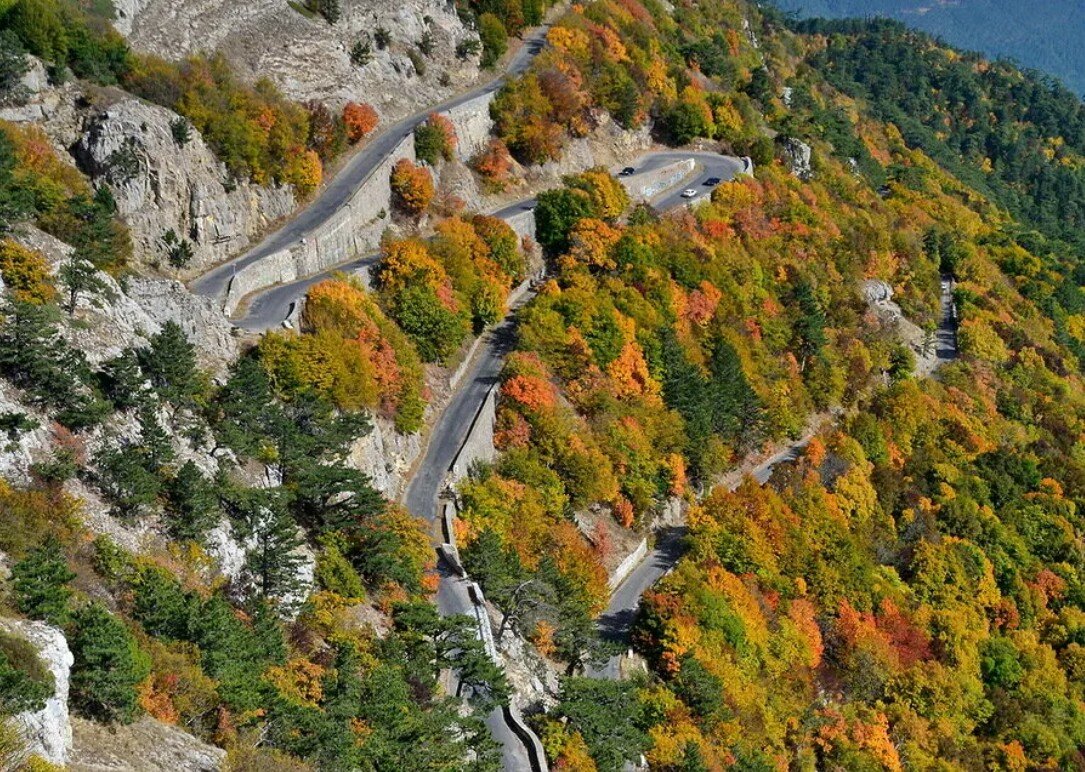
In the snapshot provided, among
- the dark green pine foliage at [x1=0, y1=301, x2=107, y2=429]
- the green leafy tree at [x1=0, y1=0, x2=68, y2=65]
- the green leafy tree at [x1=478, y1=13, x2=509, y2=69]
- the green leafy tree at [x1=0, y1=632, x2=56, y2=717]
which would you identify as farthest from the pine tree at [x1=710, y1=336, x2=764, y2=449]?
the green leafy tree at [x1=0, y1=632, x2=56, y2=717]

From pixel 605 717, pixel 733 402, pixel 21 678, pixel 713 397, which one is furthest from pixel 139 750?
pixel 733 402

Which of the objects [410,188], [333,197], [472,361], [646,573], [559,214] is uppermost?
[333,197]

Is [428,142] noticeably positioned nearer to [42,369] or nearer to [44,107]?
[44,107]

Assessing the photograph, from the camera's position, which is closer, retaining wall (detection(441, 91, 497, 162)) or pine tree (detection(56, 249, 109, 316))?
pine tree (detection(56, 249, 109, 316))

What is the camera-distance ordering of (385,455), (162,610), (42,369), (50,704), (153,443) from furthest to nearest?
1. (385,455)
2. (153,443)
3. (42,369)
4. (162,610)
5. (50,704)

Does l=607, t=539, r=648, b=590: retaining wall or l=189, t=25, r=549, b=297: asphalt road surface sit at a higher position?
Result: l=189, t=25, r=549, b=297: asphalt road surface

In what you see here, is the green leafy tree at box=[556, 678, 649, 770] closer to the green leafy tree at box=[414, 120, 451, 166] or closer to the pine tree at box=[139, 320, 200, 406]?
the pine tree at box=[139, 320, 200, 406]
